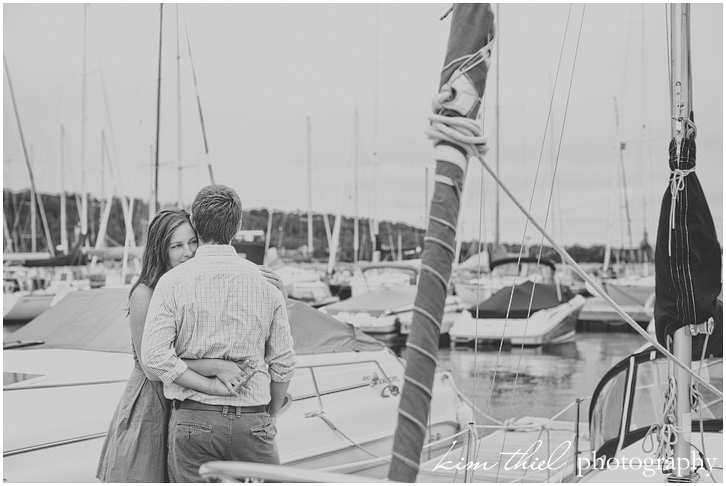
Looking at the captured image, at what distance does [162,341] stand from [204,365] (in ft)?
0.58

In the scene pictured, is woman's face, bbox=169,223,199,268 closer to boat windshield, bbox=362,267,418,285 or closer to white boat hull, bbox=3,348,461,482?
white boat hull, bbox=3,348,461,482

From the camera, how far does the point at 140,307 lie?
304cm

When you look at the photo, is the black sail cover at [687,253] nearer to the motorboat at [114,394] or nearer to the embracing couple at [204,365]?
the embracing couple at [204,365]

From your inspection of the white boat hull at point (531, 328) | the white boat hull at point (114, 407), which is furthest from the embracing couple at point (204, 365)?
the white boat hull at point (531, 328)

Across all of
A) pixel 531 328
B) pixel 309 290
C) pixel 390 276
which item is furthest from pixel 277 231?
pixel 531 328

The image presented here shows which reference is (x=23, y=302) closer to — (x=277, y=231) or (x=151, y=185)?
(x=151, y=185)

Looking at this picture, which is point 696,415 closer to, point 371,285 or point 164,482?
point 164,482

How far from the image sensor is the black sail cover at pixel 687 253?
3.50m

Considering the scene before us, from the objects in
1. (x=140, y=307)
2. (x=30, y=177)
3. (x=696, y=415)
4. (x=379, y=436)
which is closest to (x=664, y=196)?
(x=696, y=415)

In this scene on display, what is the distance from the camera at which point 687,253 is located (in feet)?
11.5

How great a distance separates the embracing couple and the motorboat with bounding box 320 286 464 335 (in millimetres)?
17014

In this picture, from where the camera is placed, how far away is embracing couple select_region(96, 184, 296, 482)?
9.20 feet

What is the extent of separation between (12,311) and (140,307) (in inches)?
1087

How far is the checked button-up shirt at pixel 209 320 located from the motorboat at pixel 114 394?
1.64 metres
